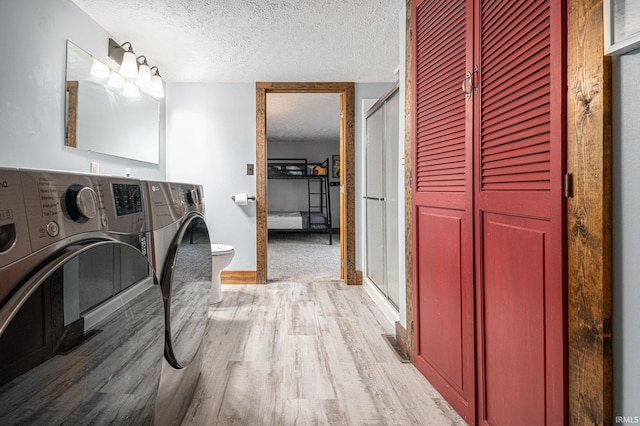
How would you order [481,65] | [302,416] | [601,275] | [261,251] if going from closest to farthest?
[601,275], [481,65], [302,416], [261,251]

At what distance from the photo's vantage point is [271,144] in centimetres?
862

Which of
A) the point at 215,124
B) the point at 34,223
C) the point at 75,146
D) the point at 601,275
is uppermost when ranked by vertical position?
the point at 215,124

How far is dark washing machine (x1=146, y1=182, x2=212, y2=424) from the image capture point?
3.48 ft

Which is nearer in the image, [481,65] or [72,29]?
[481,65]

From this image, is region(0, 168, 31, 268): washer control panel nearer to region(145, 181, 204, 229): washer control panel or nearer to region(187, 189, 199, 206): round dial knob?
region(145, 181, 204, 229): washer control panel

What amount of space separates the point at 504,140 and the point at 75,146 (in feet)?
7.88

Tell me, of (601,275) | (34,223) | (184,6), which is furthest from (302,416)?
(184,6)

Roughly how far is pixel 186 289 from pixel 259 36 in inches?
84.4

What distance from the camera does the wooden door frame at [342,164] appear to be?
379cm

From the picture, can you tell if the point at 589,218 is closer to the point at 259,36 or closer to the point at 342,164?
the point at 259,36

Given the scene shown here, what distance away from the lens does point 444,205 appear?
1.61 metres

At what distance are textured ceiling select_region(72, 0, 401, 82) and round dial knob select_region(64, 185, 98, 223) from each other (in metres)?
2.05

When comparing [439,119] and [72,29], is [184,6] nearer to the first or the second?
[72,29]

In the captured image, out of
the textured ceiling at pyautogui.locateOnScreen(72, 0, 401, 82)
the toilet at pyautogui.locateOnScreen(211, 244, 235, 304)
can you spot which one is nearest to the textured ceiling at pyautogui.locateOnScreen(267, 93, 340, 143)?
the textured ceiling at pyautogui.locateOnScreen(72, 0, 401, 82)
